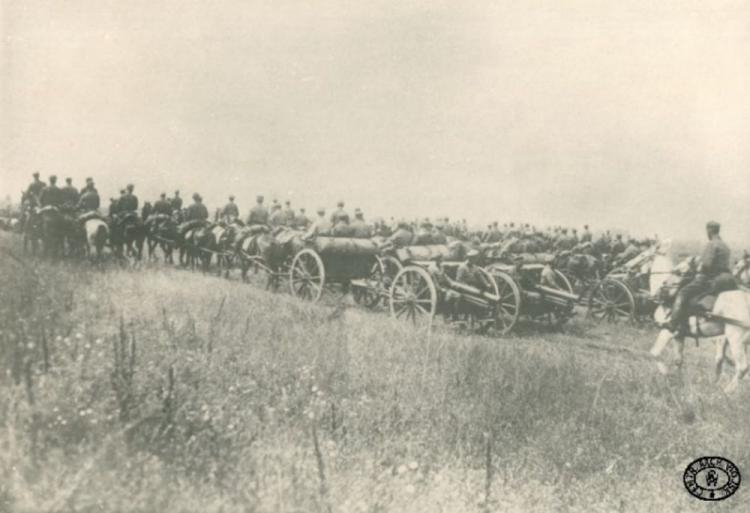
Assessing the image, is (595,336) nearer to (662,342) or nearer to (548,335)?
(548,335)

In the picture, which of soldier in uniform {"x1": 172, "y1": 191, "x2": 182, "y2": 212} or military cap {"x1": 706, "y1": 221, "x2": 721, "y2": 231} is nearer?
military cap {"x1": 706, "y1": 221, "x2": 721, "y2": 231}

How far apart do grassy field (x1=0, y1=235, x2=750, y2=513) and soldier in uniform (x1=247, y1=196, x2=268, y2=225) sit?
5867mm

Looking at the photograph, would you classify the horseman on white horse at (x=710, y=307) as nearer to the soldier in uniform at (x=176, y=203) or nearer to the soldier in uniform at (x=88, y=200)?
the soldier in uniform at (x=88, y=200)

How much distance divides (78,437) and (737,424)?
583 centimetres

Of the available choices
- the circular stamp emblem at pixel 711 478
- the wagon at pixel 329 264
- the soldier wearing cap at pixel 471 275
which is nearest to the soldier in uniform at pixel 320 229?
the wagon at pixel 329 264

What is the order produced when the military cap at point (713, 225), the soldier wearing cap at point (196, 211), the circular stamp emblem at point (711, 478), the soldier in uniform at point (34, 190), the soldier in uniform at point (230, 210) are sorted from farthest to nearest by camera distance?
1. the soldier in uniform at point (230, 210)
2. the soldier wearing cap at point (196, 211)
3. the military cap at point (713, 225)
4. the soldier in uniform at point (34, 190)
5. the circular stamp emblem at point (711, 478)

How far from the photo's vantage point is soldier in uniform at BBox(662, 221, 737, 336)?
6.98 metres

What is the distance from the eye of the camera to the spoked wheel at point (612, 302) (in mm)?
11005

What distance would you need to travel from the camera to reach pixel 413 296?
363 inches

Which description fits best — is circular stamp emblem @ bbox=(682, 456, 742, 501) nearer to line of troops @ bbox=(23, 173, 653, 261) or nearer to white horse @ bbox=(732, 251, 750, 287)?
white horse @ bbox=(732, 251, 750, 287)

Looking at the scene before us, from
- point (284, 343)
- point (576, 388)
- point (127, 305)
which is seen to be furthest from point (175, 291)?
point (576, 388)

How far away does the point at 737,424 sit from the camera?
5.98 metres

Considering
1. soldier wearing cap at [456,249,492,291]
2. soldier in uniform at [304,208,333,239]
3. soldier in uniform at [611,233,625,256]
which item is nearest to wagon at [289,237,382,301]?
soldier in uniform at [304,208,333,239]

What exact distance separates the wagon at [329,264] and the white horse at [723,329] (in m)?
4.51
